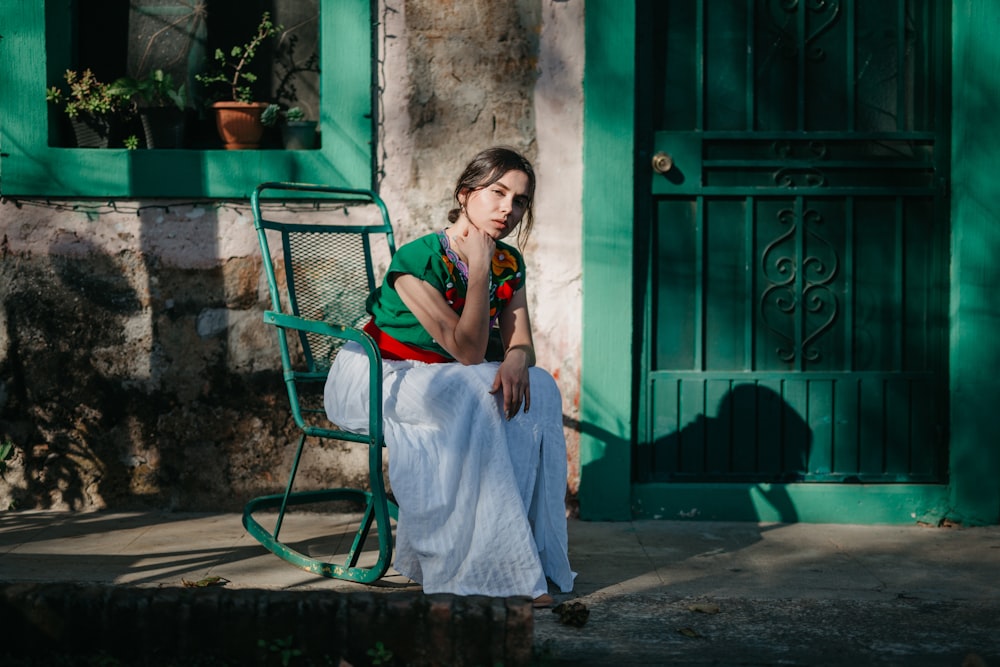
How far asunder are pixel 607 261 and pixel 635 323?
0.28 meters

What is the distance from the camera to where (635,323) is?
173 inches

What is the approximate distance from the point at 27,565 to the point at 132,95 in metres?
1.85

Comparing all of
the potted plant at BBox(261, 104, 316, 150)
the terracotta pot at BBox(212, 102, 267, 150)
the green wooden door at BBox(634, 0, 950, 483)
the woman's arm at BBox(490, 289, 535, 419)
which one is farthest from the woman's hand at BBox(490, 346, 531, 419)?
the terracotta pot at BBox(212, 102, 267, 150)

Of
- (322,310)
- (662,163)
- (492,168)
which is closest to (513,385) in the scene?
(492,168)

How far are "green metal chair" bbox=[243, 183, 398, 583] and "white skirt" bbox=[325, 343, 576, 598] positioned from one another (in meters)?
0.11

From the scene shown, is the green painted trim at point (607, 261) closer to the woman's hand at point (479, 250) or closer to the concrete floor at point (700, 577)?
the concrete floor at point (700, 577)

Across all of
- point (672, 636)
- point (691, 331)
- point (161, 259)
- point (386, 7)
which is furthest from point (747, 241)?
point (161, 259)

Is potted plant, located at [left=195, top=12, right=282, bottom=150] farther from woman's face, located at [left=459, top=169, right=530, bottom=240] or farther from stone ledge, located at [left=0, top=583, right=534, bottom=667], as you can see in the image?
stone ledge, located at [left=0, top=583, right=534, bottom=667]

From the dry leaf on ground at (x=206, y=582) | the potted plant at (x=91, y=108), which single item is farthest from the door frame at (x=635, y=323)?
the potted plant at (x=91, y=108)

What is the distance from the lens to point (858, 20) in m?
4.41

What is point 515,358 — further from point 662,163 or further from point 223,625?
point 662,163

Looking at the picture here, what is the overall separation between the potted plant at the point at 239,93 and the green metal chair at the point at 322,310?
0.28m

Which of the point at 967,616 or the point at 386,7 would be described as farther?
the point at 386,7

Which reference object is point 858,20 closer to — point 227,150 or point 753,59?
point 753,59
